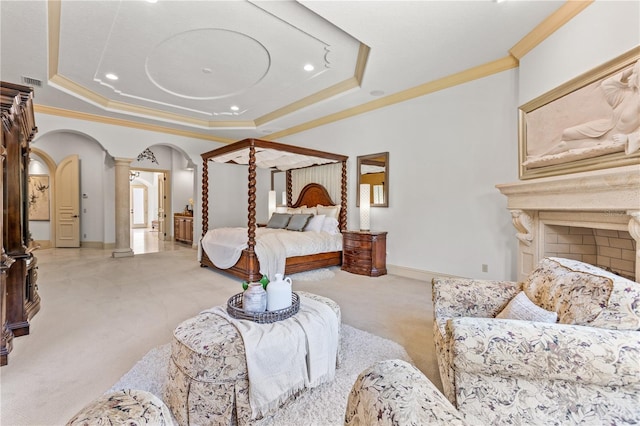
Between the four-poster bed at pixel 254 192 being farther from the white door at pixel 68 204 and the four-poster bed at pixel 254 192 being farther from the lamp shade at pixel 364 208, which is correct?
the white door at pixel 68 204

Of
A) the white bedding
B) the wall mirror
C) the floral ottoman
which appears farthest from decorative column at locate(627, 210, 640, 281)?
the white bedding

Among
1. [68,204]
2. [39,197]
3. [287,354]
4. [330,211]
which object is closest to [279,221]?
[330,211]

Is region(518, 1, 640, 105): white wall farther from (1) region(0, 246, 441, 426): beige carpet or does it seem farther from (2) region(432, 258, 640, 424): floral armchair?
(1) region(0, 246, 441, 426): beige carpet

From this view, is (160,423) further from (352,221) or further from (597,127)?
(352,221)

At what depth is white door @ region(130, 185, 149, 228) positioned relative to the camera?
A: 48.6 ft

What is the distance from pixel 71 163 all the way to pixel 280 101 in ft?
19.9

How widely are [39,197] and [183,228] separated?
352 centimetres

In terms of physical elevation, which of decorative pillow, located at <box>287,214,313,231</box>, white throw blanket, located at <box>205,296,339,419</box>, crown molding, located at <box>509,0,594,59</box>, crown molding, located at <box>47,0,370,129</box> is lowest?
white throw blanket, located at <box>205,296,339,419</box>

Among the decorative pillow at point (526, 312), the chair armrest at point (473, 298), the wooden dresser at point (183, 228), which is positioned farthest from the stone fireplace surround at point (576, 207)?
the wooden dresser at point (183, 228)

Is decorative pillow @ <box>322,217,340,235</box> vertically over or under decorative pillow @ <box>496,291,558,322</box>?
over

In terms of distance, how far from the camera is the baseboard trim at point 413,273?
14.4 ft

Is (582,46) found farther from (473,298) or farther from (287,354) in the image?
(287,354)

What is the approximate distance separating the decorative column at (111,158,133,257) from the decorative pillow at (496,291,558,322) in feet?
23.6

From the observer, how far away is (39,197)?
295 inches
